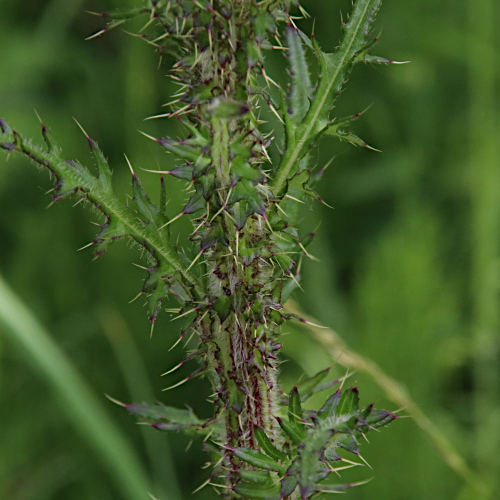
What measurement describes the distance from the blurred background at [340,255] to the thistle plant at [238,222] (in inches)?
65.6

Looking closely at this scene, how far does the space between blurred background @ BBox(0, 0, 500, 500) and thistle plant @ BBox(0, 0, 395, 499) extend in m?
1.67

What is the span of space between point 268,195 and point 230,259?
18 centimetres

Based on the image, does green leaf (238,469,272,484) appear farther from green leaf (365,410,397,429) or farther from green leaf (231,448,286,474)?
green leaf (365,410,397,429)

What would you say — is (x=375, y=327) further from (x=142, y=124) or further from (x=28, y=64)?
(x=28, y=64)

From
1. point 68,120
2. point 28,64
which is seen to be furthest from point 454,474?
point 28,64

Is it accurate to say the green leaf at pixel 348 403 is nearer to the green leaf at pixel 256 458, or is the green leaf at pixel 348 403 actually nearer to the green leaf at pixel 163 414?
the green leaf at pixel 256 458

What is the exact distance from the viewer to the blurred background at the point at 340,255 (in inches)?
142

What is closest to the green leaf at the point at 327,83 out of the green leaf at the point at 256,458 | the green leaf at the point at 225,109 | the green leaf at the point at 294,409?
the green leaf at the point at 225,109

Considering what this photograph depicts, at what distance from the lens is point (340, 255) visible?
179 inches

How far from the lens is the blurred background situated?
3.61 metres

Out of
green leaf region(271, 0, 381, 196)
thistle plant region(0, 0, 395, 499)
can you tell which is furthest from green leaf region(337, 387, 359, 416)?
green leaf region(271, 0, 381, 196)

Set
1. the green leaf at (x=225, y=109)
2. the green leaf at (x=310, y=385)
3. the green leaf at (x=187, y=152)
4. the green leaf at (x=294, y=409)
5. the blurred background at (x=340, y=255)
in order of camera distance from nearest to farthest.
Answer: the green leaf at (x=225, y=109) → the green leaf at (x=187, y=152) → the green leaf at (x=294, y=409) → the green leaf at (x=310, y=385) → the blurred background at (x=340, y=255)

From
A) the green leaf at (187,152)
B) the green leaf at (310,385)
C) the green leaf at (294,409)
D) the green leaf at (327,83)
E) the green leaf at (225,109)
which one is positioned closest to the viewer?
the green leaf at (225,109)

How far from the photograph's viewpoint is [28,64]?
4.46m
